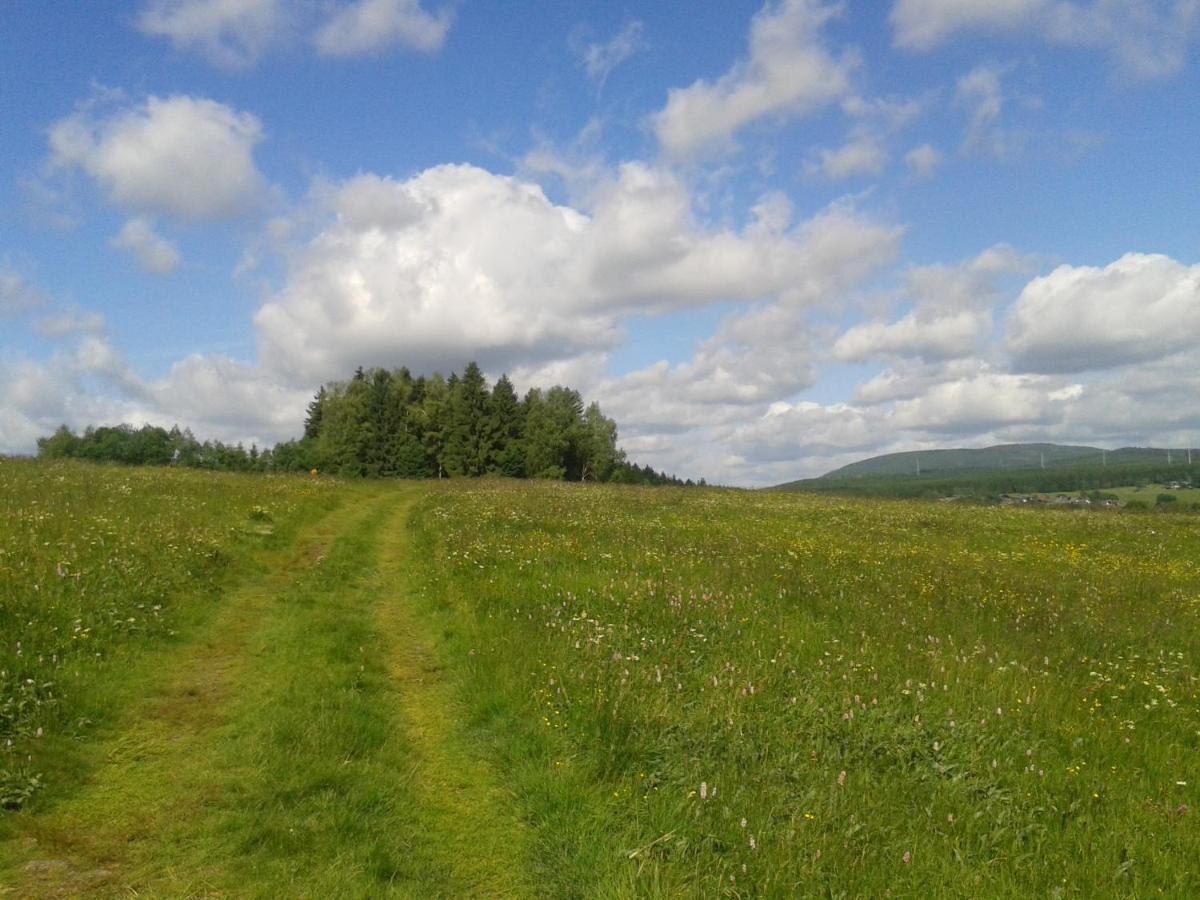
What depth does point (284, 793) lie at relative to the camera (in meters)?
5.72

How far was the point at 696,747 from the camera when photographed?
6.41 meters

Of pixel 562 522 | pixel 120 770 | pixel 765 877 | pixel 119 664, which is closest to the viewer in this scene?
pixel 765 877

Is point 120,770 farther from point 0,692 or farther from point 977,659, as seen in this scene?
point 977,659

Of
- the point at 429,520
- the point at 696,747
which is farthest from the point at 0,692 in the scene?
the point at 429,520

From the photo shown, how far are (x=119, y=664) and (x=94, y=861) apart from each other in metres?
4.06

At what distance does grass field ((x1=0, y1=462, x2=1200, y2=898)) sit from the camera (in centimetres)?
486

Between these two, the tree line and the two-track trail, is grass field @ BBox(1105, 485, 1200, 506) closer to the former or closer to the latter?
the tree line

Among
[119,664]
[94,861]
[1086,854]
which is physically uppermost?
[119,664]

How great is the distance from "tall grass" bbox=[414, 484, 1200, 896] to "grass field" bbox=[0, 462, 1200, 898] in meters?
0.04

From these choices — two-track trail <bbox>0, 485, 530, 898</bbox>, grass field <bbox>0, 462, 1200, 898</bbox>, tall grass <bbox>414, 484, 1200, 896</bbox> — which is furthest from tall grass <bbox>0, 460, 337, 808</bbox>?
tall grass <bbox>414, 484, 1200, 896</bbox>

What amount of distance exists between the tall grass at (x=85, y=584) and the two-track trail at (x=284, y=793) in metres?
0.55

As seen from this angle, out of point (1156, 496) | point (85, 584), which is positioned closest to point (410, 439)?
point (85, 584)

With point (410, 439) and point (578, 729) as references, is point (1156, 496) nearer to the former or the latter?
point (410, 439)

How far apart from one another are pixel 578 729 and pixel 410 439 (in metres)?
69.7
